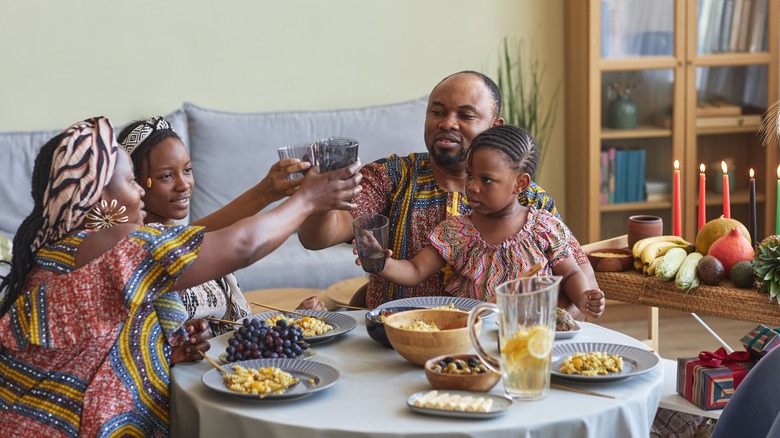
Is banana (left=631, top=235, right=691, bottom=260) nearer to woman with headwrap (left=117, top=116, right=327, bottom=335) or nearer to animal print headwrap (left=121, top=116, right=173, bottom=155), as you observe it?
woman with headwrap (left=117, top=116, right=327, bottom=335)

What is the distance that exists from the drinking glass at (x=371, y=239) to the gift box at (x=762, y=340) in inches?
35.0

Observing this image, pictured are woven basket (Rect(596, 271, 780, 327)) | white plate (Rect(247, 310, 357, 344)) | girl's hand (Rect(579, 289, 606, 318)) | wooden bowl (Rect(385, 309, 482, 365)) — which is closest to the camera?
wooden bowl (Rect(385, 309, 482, 365))

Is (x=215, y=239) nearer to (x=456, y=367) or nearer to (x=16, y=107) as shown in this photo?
(x=456, y=367)

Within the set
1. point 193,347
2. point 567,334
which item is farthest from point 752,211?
point 193,347

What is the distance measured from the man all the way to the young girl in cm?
14

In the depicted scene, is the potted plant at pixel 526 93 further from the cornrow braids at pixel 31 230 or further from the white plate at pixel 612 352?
the cornrow braids at pixel 31 230

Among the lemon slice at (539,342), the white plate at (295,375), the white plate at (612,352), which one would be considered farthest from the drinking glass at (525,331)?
the white plate at (295,375)

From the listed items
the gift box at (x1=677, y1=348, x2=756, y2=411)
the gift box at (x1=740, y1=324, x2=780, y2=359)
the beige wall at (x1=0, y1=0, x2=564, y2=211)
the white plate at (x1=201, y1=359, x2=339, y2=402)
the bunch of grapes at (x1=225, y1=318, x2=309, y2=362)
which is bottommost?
the gift box at (x1=677, y1=348, x2=756, y2=411)

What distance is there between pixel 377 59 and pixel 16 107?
169 centimetres

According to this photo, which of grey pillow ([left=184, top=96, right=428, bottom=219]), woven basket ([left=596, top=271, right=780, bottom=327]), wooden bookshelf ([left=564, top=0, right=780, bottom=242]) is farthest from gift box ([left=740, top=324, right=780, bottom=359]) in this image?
wooden bookshelf ([left=564, top=0, right=780, bottom=242])

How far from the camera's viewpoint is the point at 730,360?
7.53 ft

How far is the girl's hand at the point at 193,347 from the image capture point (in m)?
1.92

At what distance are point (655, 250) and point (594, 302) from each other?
23.5 inches

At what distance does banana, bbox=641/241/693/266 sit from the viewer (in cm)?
270
